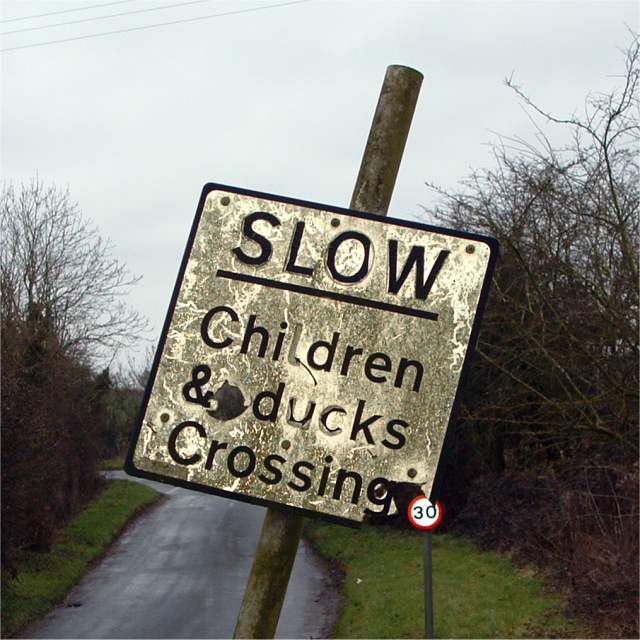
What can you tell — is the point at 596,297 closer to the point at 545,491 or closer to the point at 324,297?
the point at 545,491

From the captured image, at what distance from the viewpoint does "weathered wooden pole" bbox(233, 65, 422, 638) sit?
2.13 m

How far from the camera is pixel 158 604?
18.8 m

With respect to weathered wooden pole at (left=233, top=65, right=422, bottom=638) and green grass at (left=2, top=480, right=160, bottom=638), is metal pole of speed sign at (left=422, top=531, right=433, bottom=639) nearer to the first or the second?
green grass at (left=2, top=480, right=160, bottom=638)

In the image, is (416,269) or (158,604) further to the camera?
(158,604)

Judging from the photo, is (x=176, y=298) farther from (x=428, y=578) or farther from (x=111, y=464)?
(x=111, y=464)

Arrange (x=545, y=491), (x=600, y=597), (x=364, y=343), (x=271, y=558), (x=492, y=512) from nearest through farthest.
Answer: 1. (x=364, y=343)
2. (x=271, y=558)
3. (x=600, y=597)
4. (x=545, y=491)
5. (x=492, y=512)

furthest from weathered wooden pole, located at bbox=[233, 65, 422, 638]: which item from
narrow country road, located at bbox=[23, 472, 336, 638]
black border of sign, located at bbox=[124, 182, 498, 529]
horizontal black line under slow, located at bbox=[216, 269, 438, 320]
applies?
narrow country road, located at bbox=[23, 472, 336, 638]

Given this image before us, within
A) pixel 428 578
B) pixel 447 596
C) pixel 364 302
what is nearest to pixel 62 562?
pixel 447 596

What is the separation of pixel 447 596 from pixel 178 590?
5883 millimetres

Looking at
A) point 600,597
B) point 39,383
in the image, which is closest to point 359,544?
point 39,383

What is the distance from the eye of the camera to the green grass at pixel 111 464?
39906 mm

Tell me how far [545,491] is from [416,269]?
1937 cm

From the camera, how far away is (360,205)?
220cm

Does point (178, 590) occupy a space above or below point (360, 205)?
below
